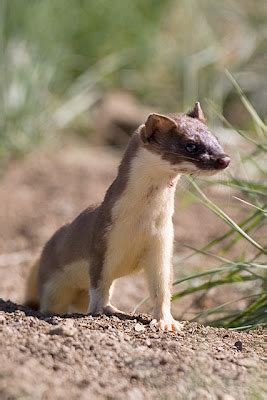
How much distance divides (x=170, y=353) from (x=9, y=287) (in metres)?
3.09

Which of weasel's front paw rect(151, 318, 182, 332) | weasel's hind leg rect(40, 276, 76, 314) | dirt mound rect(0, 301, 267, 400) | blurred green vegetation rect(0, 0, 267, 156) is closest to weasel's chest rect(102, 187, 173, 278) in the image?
weasel's front paw rect(151, 318, 182, 332)

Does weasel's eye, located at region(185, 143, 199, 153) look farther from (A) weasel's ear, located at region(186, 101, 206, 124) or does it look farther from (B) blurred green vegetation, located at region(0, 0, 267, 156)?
(B) blurred green vegetation, located at region(0, 0, 267, 156)

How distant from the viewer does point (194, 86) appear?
36.4ft

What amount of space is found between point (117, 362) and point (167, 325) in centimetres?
86

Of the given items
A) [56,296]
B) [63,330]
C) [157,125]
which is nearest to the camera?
[63,330]

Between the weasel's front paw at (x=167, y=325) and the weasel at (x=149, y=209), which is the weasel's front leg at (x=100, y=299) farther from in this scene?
the weasel's front paw at (x=167, y=325)

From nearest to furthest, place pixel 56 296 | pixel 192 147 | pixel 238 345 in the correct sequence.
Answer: pixel 238 345 < pixel 192 147 < pixel 56 296

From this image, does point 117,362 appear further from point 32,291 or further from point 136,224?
point 32,291

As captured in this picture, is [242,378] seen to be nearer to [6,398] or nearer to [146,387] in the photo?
[146,387]

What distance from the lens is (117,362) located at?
3602 mm

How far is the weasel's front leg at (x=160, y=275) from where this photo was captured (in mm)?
4571

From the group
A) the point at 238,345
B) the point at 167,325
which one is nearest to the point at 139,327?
the point at 167,325

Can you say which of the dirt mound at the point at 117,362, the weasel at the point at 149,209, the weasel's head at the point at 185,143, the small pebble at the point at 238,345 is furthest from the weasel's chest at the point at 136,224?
the small pebble at the point at 238,345

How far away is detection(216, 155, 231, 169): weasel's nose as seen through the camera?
4.08m
